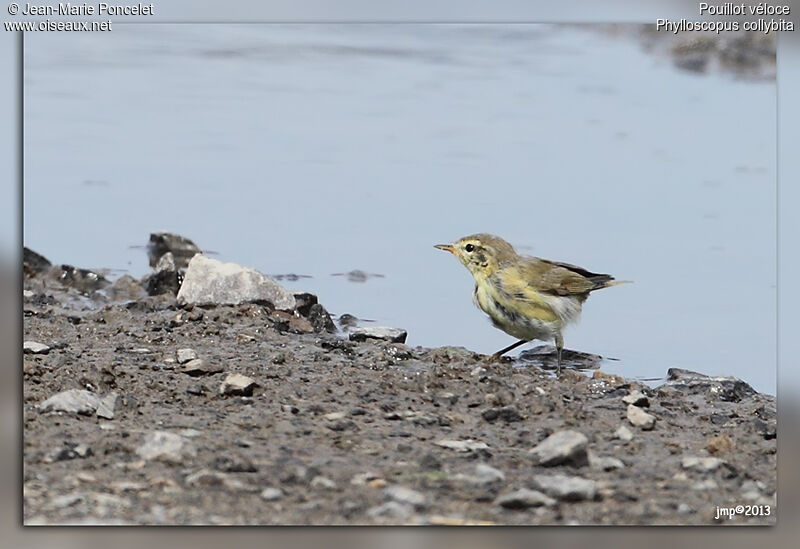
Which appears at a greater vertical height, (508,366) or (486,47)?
(486,47)

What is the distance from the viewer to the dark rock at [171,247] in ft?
32.3

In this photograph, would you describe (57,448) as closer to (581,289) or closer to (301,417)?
(301,417)

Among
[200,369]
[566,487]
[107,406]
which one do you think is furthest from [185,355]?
[566,487]

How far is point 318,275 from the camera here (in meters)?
9.50

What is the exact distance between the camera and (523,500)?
4.88 meters

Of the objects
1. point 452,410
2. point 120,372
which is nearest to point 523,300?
point 452,410

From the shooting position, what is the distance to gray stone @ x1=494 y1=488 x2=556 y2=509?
488 cm

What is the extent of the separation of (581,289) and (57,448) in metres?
3.72

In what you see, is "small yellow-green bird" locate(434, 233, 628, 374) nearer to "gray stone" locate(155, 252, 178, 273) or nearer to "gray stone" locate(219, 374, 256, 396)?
"gray stone" locate(219, 374, 256, 396)

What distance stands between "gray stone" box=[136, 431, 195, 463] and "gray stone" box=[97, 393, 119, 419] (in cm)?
56

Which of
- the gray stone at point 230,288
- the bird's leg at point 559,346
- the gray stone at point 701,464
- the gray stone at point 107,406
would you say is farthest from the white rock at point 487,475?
the gray stone at point 230,288

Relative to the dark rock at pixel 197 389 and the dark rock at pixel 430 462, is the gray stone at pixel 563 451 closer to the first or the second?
the dark rock at pixel 430 462

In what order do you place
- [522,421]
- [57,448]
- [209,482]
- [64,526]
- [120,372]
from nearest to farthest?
[64,526], [209,482], [57,448], [522,421], [120,372]

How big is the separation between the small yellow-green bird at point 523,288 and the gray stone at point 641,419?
1267 mm
